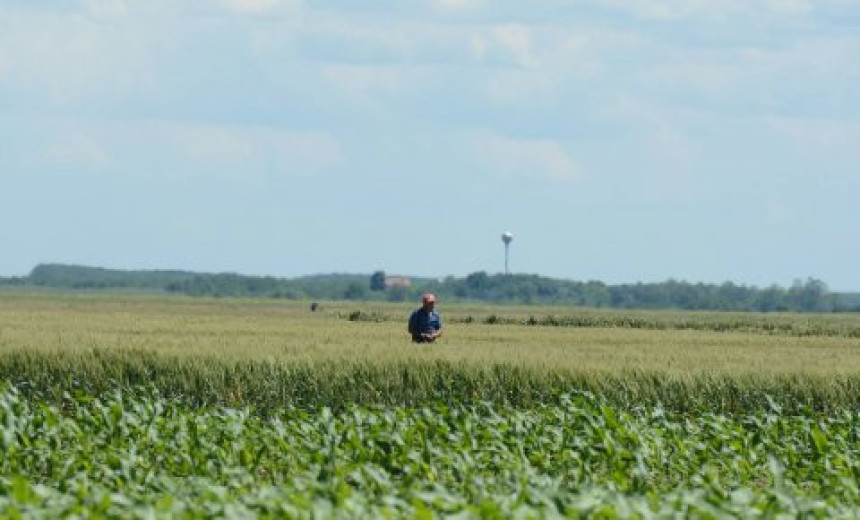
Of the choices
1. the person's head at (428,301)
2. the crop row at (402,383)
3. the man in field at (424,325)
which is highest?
the person's head at (428,301)

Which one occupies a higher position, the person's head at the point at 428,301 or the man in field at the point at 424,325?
the person's head at the point at 428,301

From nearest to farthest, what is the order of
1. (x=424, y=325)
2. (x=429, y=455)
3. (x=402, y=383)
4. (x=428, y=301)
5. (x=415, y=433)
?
(x=429, y=455)
(x=415, y=433)
(x=402, y=383)
(x=428, y=301)
(x=424, y=325)

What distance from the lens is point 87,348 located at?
1132 inches

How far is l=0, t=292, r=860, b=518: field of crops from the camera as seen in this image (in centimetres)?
1221

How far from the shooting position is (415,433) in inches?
738

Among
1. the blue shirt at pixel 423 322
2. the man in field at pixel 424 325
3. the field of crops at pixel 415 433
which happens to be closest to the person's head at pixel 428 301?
the man in field at pixel 424 325

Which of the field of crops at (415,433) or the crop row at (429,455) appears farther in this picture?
the crop row at (429,455)

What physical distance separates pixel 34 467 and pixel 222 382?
9716mm

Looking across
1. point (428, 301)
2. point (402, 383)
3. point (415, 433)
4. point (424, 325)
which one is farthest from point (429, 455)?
point (424, 325)

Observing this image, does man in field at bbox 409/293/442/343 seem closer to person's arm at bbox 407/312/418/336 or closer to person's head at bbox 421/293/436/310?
person's arm at bbox 407/312/418/336

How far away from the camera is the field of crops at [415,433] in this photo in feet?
40.1

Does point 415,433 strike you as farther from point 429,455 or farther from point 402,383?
point 402,383

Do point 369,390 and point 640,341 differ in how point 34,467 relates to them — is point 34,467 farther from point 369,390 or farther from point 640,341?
point 640,341

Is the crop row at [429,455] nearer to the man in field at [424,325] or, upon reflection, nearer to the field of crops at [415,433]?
the field of crops at [415,433]
